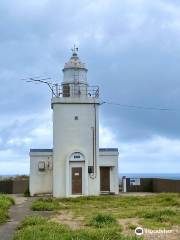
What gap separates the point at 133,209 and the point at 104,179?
40.5 ft

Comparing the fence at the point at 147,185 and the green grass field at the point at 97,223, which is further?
the fence at the point at 147,185

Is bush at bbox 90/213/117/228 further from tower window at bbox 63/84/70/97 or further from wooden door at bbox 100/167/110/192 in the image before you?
wooden door at bbox 100/167/110/192

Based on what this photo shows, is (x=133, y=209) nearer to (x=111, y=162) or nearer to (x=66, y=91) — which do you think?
(x=111, y=162)

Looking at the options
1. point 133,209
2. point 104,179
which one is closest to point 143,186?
point 104,179

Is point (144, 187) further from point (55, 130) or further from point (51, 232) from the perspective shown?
point (51, 232)

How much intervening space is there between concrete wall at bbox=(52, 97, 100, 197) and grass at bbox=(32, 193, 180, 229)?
345 centimetres

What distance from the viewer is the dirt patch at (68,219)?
52.5ft

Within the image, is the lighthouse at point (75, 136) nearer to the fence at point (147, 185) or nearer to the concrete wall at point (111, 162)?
the concrete wall at point (111, 162)

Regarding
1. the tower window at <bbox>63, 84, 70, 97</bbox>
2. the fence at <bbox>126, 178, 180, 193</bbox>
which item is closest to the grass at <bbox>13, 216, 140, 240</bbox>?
the tower window at <bbox>63, 84, 70, 97</bbox>

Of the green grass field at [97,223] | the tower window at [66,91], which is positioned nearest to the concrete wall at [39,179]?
the tower window at [66,91]

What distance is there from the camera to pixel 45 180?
33.4 metres

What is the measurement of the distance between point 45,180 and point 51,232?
66.4ft

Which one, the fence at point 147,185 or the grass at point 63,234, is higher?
the fence at point 147,185

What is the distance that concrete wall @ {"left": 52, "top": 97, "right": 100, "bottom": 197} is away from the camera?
31.6m
